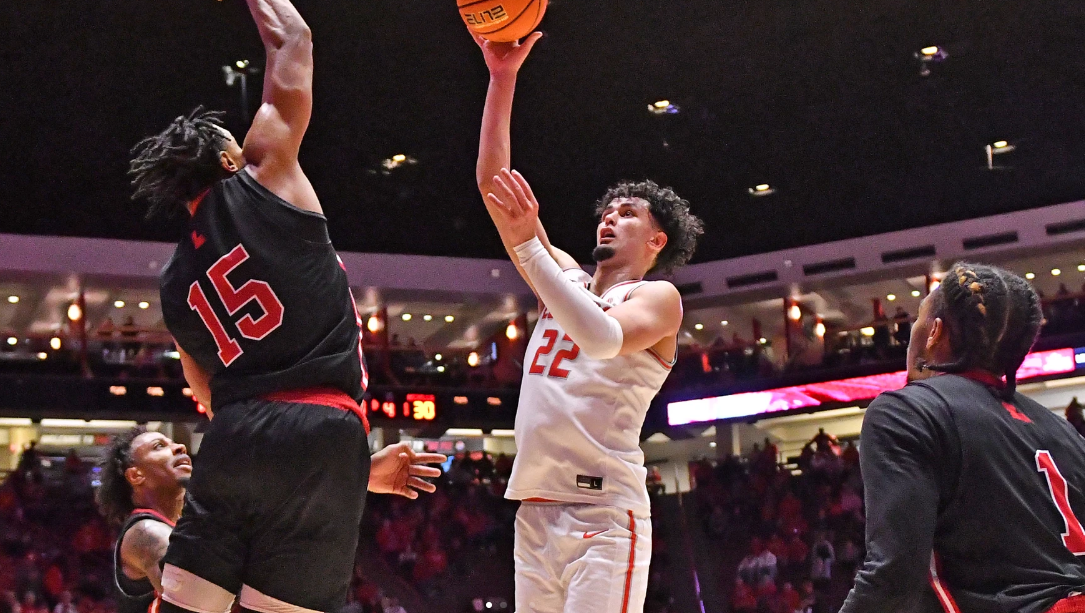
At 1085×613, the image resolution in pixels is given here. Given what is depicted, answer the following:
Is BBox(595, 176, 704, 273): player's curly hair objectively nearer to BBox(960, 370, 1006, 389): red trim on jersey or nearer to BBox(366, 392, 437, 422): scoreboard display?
BBox(960, 370, 1006, 389): red trim on jersey

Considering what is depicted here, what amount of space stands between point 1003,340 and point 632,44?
1044 centimetres

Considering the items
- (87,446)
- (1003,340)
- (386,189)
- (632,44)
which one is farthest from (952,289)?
(87,446)

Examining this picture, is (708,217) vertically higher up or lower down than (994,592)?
higher up

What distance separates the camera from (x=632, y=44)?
493 inches

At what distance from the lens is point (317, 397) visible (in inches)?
113

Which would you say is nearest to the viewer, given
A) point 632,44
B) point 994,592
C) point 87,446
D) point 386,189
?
point 994,592

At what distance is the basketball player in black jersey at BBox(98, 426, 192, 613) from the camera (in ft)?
14.5

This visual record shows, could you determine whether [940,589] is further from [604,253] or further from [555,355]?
[604,253]

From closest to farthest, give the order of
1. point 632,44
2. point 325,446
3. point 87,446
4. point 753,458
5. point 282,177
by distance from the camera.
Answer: point 325,446
point 282,177
point 632,44
point 753,458
point 87,446

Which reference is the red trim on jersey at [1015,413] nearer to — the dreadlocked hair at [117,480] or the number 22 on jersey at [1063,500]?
the number 22 on jersey at [1063,500]

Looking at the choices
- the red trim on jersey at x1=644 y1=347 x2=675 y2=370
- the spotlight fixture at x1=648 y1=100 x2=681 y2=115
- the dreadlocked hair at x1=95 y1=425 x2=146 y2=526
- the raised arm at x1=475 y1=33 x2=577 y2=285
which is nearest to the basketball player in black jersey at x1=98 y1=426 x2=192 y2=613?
the dreadlocked hair at x1=95 y1=425 x2=146 y2=526

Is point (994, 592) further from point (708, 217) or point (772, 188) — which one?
point (708, 217)

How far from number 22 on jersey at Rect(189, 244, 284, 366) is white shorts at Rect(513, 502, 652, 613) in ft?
4.51

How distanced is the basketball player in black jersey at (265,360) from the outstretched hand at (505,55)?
1247mm
